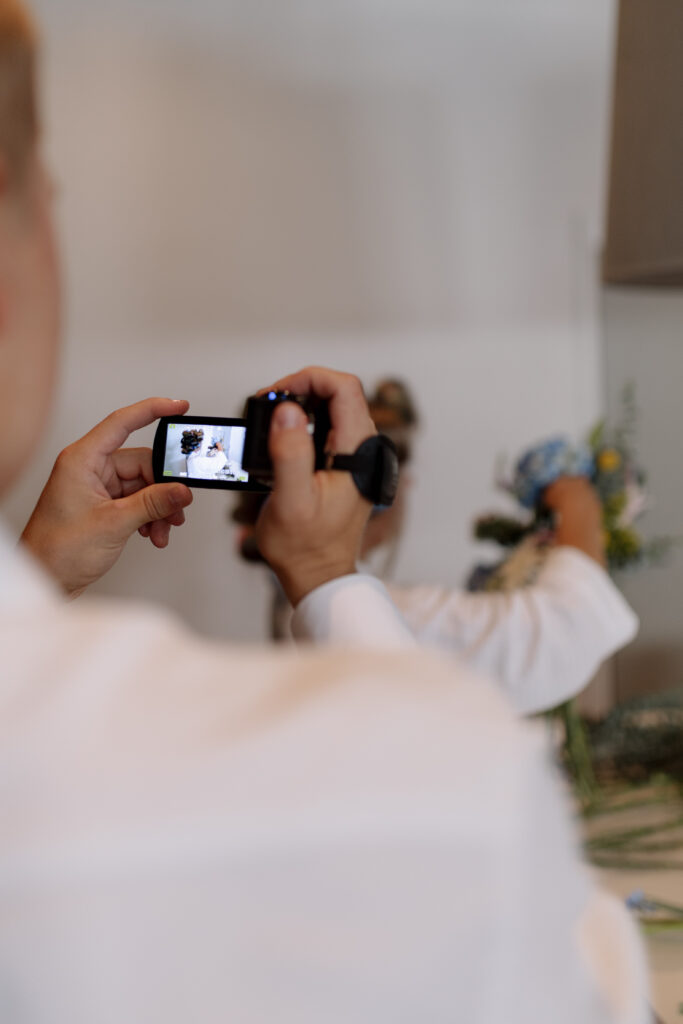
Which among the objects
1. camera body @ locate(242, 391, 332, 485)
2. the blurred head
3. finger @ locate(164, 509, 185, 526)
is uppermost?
the blurred head

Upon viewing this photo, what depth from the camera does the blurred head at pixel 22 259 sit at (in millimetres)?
369

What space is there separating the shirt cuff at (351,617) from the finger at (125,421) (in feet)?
0.64

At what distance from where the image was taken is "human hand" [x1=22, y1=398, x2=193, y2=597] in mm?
658

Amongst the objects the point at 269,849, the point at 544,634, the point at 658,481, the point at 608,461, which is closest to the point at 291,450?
the point at 269,849

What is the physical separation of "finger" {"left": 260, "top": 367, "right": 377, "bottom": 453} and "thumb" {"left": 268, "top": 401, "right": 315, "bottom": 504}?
0.06 m

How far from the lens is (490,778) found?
0.96 ft

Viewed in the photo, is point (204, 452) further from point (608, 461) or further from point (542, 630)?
point (608, 461)

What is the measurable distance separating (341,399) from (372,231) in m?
1.66

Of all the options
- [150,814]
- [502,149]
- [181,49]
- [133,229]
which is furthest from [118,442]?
[502,149]

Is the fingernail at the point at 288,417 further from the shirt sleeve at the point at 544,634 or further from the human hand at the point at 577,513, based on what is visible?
the human hand at the point at 577,513

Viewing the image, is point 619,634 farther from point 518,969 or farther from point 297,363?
point 297,363

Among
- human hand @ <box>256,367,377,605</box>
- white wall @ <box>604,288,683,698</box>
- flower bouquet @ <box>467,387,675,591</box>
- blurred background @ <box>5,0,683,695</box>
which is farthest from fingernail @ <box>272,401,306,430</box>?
white wall @ <box>604,288,683,698</box>

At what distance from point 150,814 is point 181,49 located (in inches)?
81.4

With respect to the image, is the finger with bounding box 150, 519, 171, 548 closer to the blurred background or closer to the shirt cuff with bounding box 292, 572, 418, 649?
the shirt cuff with bounding box 292, 572, 418, 649
